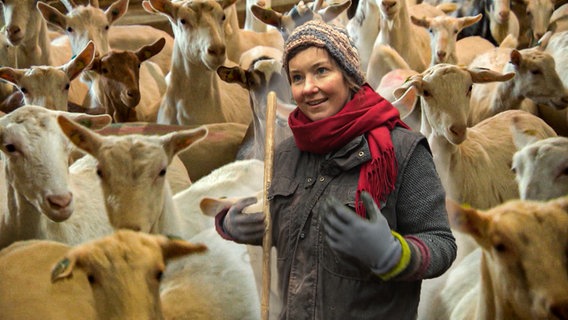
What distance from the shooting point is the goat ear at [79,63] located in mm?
2553

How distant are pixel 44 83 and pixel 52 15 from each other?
0.62 metres

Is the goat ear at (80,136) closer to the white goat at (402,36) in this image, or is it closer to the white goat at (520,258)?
the white goat at (520,258)

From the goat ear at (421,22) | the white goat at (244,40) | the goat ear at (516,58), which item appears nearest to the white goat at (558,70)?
the goat ear at (516,58)

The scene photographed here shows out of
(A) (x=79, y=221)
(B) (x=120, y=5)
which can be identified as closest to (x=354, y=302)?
(A) (x=79, y=221)

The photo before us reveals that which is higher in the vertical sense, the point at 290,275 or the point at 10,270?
the point at 290,275

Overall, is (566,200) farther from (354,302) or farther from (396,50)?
(396,50)

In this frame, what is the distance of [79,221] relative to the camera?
2189 mm

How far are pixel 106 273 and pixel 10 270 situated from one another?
41cm

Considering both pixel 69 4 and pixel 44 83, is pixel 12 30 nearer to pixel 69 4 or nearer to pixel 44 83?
pixel 69 4

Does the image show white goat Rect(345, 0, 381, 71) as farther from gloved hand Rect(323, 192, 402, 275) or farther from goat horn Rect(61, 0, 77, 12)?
gloved hand Rect(323, 192, 402, 275)

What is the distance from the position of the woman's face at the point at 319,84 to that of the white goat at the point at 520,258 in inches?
18.0

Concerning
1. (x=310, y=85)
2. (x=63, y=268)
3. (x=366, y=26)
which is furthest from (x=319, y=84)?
(x=366, y=26)

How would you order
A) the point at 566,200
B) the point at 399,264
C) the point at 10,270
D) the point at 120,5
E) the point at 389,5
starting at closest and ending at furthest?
1. the point at 399,264
2. the point at 566,200
3. the point at 10,270
4. the point at 120,5
5. the point at 389,5

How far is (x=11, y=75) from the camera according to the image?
250 centimetres
